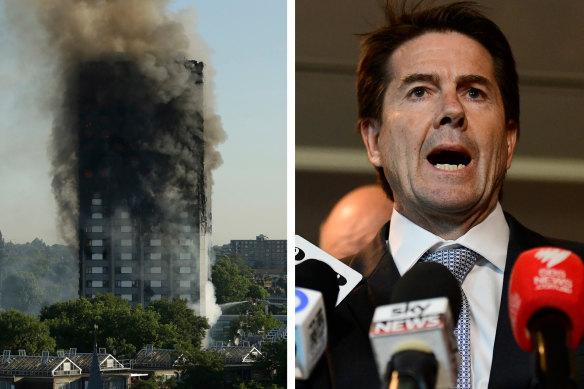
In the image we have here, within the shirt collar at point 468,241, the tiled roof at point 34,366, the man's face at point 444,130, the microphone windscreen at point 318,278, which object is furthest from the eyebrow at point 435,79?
the tiled roof at point 34,366

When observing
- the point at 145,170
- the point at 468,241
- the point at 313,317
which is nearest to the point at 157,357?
the point at 145,170

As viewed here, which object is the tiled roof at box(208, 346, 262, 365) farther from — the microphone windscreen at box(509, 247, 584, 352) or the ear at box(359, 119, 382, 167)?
the microphone windscreen at box(509, 247, 584, 352)

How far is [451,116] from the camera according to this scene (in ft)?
10.2

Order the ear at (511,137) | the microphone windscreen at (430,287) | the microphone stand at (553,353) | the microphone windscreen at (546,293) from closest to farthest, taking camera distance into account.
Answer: the microphone stand at (553,353) < the microphone windscreen at (546,293) < the microphone windscreen at (430,287) < the ear at (511,137)

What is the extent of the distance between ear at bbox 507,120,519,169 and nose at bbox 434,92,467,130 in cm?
22

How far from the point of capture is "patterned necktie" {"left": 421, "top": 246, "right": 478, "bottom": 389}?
2990mm

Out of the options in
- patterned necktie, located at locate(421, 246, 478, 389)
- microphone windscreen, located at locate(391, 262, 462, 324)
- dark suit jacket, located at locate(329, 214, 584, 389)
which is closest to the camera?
microphone windscreen, located at locate(391, 262, 462, 324)

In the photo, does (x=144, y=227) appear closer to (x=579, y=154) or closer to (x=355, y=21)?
(x=355, y=21)

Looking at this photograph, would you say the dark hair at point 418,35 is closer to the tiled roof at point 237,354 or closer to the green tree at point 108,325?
the tiled roof at point 237,354

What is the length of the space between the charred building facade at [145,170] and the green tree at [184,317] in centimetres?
4

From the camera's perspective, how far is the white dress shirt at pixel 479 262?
3.02m

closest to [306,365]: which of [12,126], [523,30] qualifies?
[523,30]

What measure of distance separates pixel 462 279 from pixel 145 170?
5.80 feet

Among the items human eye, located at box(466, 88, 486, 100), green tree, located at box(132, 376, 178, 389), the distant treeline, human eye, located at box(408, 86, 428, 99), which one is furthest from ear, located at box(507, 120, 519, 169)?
the distant treeline
